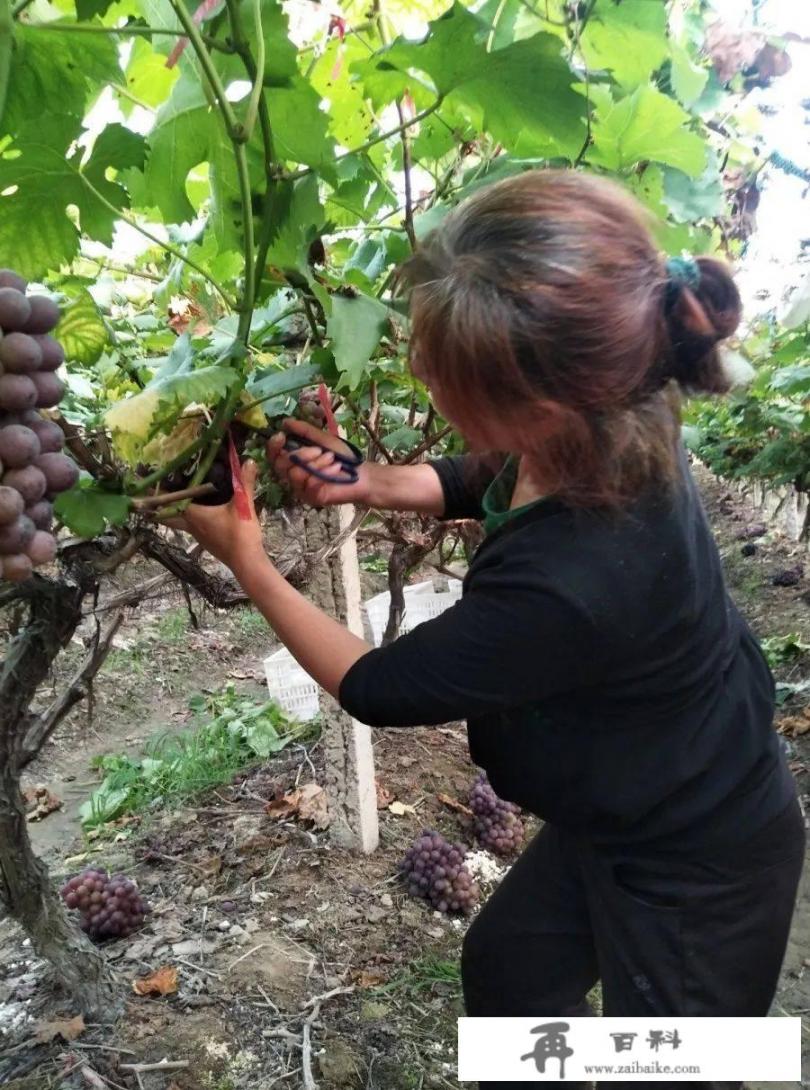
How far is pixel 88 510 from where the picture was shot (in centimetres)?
98

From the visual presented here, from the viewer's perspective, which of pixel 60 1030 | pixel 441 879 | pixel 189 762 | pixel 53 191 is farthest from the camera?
pixel 189 762

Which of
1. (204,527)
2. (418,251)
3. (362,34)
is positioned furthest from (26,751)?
(362,34)

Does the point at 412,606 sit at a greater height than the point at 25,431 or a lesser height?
greater

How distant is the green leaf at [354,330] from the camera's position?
1051 mm

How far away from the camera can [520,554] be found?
3.36 ft

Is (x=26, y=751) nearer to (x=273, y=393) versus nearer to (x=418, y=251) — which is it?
(x=273, y=393)

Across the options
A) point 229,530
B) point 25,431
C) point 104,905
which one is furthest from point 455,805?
point 25,431

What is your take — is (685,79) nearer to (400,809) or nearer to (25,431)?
(25,431)

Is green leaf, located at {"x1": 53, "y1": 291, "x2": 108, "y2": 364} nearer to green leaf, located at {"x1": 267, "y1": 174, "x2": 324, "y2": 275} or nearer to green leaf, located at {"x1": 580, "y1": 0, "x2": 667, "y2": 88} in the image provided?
green leaf, located at {"x1": 267, "y1": 174, "x2": 324, "y2": 275}

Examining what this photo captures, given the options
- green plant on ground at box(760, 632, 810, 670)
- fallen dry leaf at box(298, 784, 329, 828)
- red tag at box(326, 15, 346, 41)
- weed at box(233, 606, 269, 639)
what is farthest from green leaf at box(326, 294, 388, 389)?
weed at box(233, 606, 269, 639)

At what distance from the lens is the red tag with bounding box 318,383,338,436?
1.25 meters

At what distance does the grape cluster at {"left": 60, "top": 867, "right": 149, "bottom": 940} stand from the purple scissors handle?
4.38 ft

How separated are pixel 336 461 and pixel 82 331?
0.42m

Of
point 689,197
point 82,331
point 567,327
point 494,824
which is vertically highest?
point 689,197
